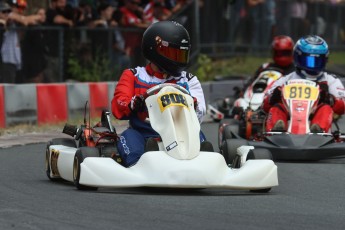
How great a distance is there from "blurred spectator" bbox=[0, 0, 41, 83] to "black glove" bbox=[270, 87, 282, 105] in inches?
197

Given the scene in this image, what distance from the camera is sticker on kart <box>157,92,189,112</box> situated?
978 cm

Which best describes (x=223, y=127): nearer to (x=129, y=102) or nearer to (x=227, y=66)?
Result: (x=129, y=102)

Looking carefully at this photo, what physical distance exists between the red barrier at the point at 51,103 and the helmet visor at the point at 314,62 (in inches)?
173

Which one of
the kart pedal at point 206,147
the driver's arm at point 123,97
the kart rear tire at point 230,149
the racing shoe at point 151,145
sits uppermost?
the driver's arm at point 123,97

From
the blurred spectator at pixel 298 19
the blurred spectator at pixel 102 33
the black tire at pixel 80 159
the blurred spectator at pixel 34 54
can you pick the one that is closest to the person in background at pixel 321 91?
the black tire at pixel 80 159

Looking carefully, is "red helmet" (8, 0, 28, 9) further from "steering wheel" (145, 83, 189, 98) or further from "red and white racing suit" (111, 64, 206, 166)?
"steering wheel" (145, 83, 189, 98)

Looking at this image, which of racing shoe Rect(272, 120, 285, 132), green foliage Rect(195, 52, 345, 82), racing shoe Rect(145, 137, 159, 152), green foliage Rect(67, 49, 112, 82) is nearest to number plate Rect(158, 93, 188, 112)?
racing shoe Rect(145, 137, 159, 152)

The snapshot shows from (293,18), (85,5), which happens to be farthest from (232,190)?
(293,18)

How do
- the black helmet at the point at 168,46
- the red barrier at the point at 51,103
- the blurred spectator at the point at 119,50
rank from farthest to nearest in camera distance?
the blurred spectator at the point at 119,50 → the red barrier at the point at 51,103 → the black helmet at the point at 168,46

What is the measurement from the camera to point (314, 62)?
14.8 metres

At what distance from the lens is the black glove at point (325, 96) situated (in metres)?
14.2

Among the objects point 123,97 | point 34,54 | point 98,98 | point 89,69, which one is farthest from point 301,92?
point 89,69

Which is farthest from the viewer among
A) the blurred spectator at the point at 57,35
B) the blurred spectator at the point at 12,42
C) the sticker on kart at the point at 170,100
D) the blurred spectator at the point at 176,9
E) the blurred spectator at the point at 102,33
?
the blurred spectator at the point at 176,9

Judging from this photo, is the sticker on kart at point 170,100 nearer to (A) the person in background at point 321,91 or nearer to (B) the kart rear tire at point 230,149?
(B) the kart rear tire at point 230,149
